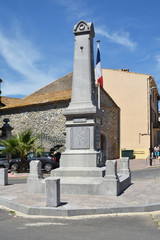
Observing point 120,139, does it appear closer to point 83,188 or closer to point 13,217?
point 83,188

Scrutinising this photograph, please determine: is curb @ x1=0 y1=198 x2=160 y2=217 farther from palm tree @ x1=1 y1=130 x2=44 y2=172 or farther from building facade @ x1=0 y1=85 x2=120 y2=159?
building facade @ x1=0 y1=85 x2=120 y2=159

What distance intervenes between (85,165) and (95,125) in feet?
4.80

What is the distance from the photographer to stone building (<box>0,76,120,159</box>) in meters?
24.2

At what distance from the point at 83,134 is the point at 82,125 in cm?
33

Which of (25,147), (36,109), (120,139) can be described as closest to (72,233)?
(25,147)

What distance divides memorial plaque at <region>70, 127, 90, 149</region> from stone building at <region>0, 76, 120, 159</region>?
12.6 meters

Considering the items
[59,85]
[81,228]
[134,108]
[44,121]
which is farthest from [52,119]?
[81,228]

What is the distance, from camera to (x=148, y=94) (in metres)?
29.4

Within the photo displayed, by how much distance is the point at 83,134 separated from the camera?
31.7 feet

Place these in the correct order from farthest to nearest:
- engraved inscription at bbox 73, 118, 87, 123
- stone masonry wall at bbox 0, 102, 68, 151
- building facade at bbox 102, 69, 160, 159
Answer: building facade at bbox 102, 69, 160, 159, stone masonry wall at bbox 0, 102, 68, 151, engraved inscription at bbox 73, 118, 87, 123

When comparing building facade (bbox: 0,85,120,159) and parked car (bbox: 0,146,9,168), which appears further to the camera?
building facade (bbox: 0,85,120,159)

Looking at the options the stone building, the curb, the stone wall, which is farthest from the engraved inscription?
the stone wall

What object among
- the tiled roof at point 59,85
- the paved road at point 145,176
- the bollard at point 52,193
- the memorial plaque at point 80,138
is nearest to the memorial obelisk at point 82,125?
the memorial plaque at point 80,138

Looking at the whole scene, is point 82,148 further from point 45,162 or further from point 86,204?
point 45,162
